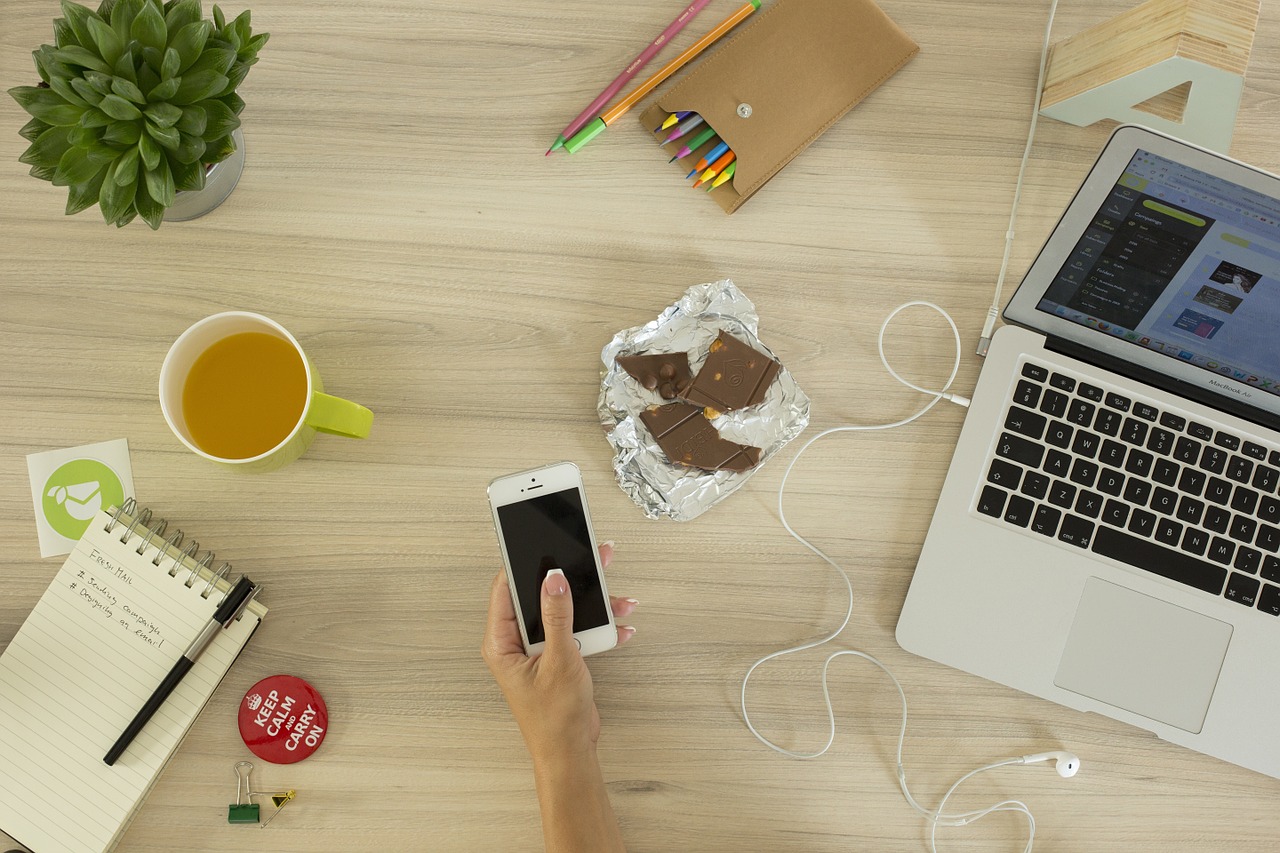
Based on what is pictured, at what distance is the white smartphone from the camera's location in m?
0.71

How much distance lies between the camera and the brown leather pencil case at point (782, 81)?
0.80 metres

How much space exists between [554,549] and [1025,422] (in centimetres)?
50

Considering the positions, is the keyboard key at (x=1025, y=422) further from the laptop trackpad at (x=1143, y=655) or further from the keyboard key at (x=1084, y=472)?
the laptop trackpad at (x=1143, y=655)

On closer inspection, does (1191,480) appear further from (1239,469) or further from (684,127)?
(684,127)

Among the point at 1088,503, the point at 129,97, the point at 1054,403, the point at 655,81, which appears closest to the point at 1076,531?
the point at 1088,503

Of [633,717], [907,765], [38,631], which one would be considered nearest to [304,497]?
[38,631]

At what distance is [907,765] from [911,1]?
83 centimetres

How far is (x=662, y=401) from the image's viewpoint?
2.52 ft

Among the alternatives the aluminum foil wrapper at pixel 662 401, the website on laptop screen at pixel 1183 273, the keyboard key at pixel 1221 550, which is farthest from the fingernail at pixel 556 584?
the keyboard key at pixel 1221 550

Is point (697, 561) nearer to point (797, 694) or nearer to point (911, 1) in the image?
point (797, 694)

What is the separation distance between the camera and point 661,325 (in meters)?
0.79

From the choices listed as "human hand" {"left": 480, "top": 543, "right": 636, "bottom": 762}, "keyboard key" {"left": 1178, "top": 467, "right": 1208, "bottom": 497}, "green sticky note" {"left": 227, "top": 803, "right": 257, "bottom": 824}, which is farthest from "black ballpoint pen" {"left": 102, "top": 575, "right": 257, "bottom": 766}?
"keyboard key" {"left": 1178, "top": 467, "right": 1208, "bottom": 497}

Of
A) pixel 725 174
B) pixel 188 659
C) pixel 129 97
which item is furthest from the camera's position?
pixel 725 174

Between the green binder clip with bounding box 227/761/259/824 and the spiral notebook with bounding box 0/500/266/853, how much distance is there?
7 cm
